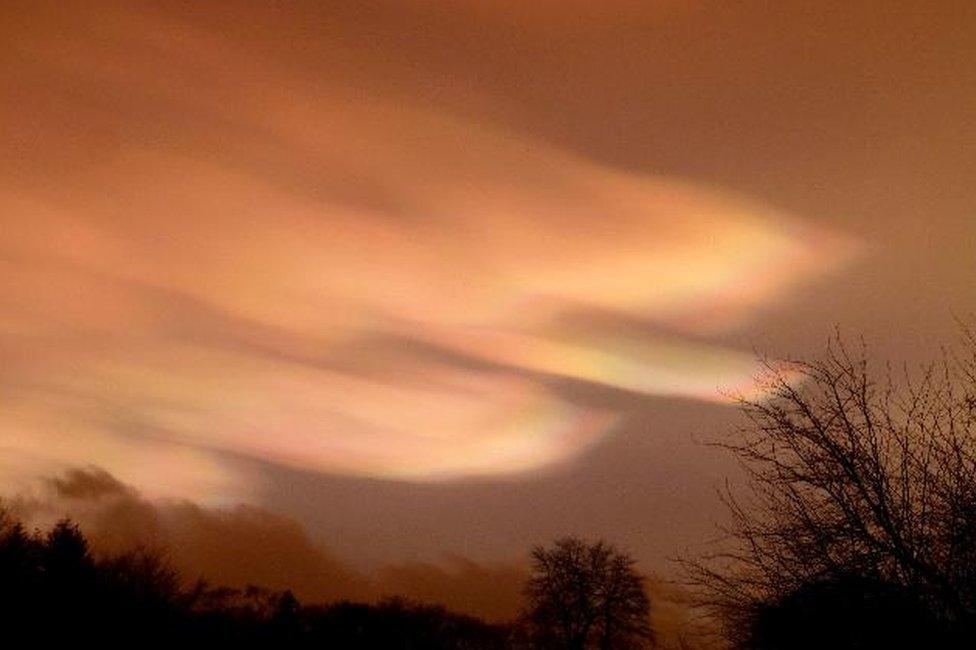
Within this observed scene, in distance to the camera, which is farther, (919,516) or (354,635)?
(354,635)

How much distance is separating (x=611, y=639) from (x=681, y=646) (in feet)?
126

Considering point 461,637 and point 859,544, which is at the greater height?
point 859,544

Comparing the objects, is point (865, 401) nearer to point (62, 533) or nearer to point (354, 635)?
point (62, 533)

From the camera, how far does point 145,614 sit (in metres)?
30.2

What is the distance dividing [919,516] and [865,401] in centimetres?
143

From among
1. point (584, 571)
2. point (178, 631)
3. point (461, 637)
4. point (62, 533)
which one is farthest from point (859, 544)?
point (461, 637)

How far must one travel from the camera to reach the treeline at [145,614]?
2598cm

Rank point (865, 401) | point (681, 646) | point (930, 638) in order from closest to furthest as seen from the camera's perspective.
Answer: point (930, 638)
point (865, 401)
point (681, 646)

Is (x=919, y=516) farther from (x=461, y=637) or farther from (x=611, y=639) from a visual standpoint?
(x=461, y=637)

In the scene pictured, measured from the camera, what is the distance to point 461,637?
63625mm

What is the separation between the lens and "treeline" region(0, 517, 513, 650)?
85.3 ft

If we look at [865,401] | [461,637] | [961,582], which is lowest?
[461,637]

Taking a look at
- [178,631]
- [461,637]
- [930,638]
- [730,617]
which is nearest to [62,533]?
[178,631]

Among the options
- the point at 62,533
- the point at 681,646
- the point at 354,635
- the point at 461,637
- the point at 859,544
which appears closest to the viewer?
the point at 859,544
